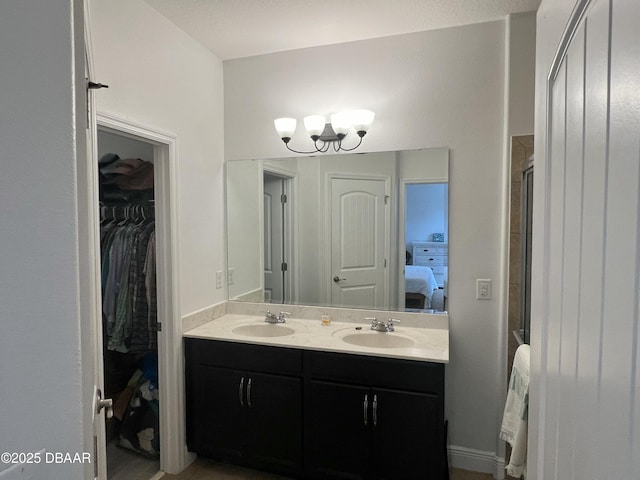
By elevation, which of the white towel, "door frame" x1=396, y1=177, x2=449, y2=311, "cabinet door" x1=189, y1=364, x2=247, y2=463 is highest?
"door frame" x1=396, y1=177, x2=449, y2=311

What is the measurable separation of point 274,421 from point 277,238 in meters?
A: 1.19

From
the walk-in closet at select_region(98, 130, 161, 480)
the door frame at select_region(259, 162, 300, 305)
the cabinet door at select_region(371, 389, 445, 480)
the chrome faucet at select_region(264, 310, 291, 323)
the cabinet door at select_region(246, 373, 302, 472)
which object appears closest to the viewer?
the cabinet door at select_region(371, 389, 445, 480)

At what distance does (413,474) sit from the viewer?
196cm

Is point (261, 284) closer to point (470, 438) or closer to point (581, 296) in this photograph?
A: point (470, 438)

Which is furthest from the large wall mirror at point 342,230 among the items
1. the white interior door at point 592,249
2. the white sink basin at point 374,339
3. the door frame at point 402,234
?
the white interior door at point 592,249

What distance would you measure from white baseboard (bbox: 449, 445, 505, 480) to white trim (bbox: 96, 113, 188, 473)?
1660 millimetres

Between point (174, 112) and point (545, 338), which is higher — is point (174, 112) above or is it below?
above

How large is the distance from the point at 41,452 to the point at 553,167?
3.17ft

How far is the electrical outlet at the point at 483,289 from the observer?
91.9 inches

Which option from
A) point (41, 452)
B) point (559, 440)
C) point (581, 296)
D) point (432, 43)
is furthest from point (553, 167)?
point (432, 43)

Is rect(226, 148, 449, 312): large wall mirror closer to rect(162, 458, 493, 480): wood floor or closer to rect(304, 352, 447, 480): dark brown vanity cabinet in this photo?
rect(304, 352, 447, 480): dark brown vanity cabinet

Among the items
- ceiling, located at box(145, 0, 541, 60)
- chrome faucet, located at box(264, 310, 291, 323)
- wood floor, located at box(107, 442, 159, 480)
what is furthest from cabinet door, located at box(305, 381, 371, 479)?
ceiling, located at box(145, 0, 541, 60)

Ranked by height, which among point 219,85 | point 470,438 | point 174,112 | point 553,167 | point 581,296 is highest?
point 219,85

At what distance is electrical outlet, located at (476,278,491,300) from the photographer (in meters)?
2.33
